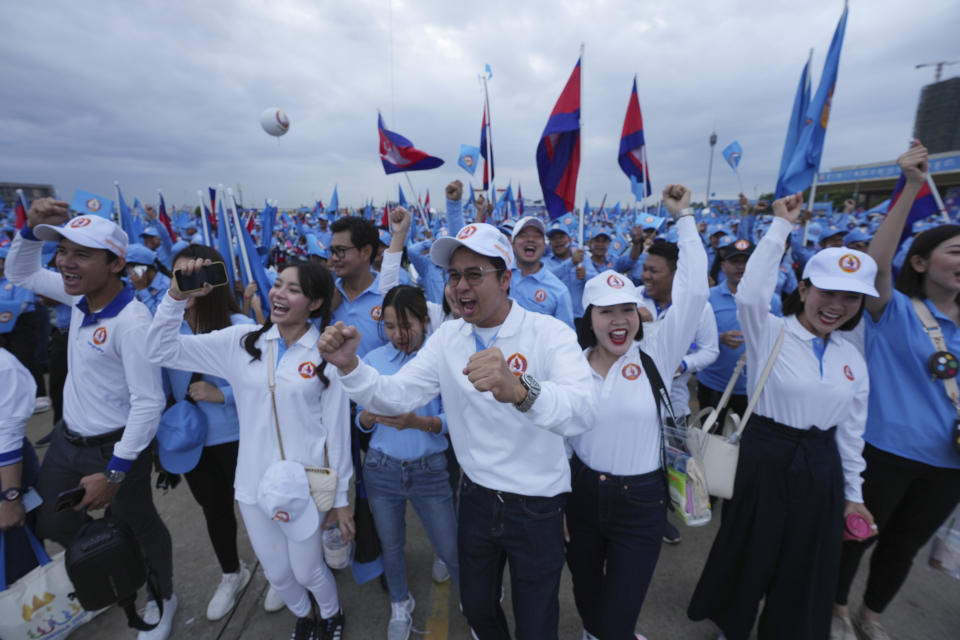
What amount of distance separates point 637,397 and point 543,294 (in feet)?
6.77

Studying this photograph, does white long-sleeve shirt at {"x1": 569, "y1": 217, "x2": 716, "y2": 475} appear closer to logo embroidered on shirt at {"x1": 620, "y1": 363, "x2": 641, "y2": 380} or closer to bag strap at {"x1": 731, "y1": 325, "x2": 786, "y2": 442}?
logo embroidered on shirt at {"x1": 620, "y1": 363, "x2": 641, "y2": 380}

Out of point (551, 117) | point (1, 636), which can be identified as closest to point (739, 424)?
point (551, 117)

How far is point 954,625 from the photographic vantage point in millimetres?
2670

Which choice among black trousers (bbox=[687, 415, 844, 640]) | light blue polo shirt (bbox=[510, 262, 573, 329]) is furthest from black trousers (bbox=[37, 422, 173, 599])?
black trousers (bbox=[687, 415, 844, 640])

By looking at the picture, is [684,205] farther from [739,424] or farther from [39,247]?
[39,247]

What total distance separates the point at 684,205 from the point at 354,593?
3.27 m

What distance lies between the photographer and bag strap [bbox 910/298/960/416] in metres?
2.15

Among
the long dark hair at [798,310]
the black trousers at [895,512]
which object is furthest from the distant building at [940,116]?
the long dark hair at [798,310]

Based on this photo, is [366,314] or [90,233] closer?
[90,233]

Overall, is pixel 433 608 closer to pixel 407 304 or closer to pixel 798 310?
pixel 407 304

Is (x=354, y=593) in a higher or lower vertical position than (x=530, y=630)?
lower

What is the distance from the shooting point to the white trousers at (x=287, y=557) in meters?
2.19

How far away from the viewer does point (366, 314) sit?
3.15 metres

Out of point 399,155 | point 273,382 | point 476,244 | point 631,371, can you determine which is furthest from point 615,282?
point 399,155
